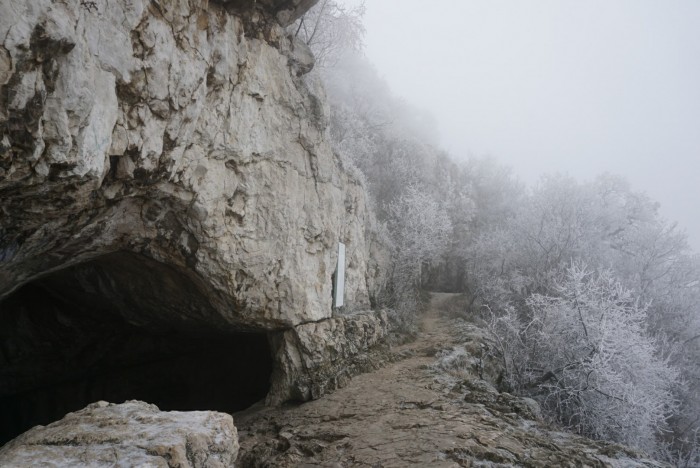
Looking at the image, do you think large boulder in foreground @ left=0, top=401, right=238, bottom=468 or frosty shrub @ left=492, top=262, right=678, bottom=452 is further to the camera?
frosty shrub @ left=492, top=262, right=678, bottom=452

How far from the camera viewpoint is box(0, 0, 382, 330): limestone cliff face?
3.07 metres

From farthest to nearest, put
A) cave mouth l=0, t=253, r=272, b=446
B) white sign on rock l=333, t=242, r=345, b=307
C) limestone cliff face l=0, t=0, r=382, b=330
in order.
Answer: white sign on rock l=333, t=242, r=345, b=307, cave mouth l=0, t=253, r=272, b=446, limestone cliff face l=0, t=0, r=382, b=330

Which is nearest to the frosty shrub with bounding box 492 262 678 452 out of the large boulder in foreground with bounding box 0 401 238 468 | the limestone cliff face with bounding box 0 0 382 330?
the limestone cliff face with bounding box 0 0 382 330

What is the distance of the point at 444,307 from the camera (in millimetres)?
13328

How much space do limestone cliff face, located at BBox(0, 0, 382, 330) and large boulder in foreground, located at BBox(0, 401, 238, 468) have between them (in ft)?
6.09

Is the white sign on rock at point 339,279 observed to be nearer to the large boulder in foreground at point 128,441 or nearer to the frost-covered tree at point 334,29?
the large boulder in foreground at point 128,441

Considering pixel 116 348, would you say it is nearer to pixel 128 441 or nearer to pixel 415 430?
pixel 128 441

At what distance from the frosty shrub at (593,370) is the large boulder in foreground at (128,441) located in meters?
7.29

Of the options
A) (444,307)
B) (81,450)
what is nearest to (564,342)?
(444,307)

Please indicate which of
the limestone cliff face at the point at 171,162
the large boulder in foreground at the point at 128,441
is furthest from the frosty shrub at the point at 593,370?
the large boulder in foreground at the point at 128,441

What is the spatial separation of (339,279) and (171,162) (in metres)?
4.16

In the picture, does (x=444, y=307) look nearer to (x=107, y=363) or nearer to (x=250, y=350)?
(x=250, y=350)

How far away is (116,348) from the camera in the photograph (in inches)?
340

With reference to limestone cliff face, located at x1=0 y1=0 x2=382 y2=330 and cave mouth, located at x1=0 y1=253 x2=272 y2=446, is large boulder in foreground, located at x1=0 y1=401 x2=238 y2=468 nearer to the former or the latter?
limestone cliff face, located at x1=0 y1=0 x2=382 y2=330
